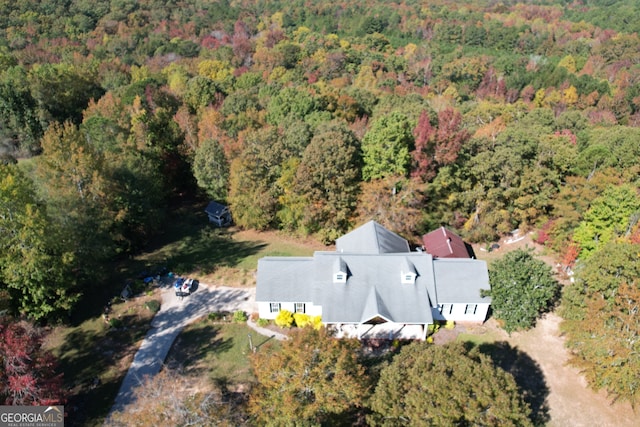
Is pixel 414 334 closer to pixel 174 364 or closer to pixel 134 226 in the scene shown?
pixel 174 364

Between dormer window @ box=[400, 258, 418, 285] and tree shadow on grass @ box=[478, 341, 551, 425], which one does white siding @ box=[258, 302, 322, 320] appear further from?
tree shadow on grass @ box=[478, 341, 551, 425]

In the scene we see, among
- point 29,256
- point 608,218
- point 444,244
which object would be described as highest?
point 29,256

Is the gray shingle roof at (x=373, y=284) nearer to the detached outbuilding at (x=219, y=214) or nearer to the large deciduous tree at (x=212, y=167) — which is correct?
the detached outbuilding at (x=219, y=214)

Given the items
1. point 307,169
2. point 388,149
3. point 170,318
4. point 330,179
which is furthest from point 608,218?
point 170,318

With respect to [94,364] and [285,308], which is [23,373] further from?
[285,308]

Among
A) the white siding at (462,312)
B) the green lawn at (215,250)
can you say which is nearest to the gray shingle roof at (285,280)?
the green lawn at (215,250)
